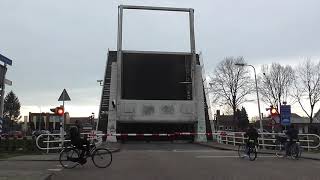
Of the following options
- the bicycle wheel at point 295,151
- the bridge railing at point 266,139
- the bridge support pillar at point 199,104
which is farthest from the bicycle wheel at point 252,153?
the bridge support pillar at point 199,104

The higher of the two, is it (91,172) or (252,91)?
(252,91)

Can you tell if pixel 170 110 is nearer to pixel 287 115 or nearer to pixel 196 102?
pixel 196 102

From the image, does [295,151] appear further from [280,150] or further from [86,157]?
[86,157]

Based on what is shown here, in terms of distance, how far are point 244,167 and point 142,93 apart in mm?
29109

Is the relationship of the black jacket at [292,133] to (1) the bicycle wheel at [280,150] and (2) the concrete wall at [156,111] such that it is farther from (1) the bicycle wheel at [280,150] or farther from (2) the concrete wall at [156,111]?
(2) the concrete wall at [156,111]

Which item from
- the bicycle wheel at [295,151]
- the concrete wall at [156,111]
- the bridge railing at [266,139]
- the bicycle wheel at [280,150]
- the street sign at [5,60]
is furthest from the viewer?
the concrete wall at [156,111]

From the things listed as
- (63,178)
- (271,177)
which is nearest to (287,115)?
(271,177)

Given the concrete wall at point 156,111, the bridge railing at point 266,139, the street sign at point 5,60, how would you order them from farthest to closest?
the concrete wall at point 156,111
the bridge railing at point 266,139
the street sign at point 5,60

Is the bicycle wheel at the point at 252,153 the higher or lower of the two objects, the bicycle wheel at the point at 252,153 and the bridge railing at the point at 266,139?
the lower

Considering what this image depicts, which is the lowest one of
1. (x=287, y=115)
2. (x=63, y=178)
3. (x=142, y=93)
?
(x=63, y=178)

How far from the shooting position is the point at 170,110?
43750mm

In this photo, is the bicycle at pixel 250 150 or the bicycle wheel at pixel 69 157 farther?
the bicycle at pixel 250 150

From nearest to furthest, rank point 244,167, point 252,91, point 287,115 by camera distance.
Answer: point 244,167 → point 287,115 → point 252,91

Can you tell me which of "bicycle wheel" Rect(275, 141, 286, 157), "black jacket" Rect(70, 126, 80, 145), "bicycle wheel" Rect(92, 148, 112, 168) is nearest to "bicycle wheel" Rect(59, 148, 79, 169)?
"black jacket" Rect(70, 126, 80, 145)
